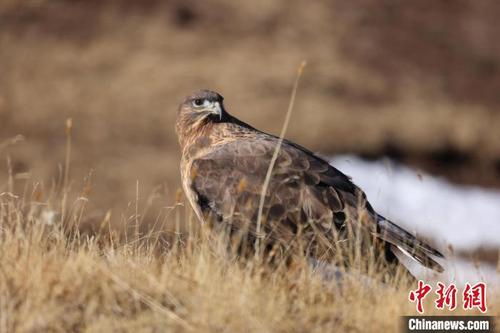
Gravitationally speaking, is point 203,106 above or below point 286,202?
above

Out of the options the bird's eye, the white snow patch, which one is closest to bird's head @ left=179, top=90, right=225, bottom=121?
the bird's eye

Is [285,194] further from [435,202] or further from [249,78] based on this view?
[249,78]

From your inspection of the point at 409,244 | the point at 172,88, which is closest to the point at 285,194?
the point at 409,244

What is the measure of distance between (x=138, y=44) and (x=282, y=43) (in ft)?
12.0

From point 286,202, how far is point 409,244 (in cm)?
104

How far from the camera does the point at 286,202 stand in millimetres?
7668

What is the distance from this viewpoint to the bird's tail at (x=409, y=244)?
729 centimetres

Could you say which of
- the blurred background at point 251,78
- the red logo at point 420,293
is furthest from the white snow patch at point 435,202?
the red logo at point 420,293

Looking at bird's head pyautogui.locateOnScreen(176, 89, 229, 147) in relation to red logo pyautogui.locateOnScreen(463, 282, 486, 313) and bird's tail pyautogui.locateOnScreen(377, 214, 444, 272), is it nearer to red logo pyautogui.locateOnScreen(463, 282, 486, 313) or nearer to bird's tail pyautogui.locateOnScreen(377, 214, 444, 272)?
bird's tail pyautogui.locateOnScreen(377, 214, 444, 272)

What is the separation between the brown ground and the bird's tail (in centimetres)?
1116

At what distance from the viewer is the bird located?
736 cm

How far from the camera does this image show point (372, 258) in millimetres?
6613

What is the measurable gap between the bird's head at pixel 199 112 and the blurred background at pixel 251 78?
9.62 meters

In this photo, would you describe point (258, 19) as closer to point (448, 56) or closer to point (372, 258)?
point (448, 56)
